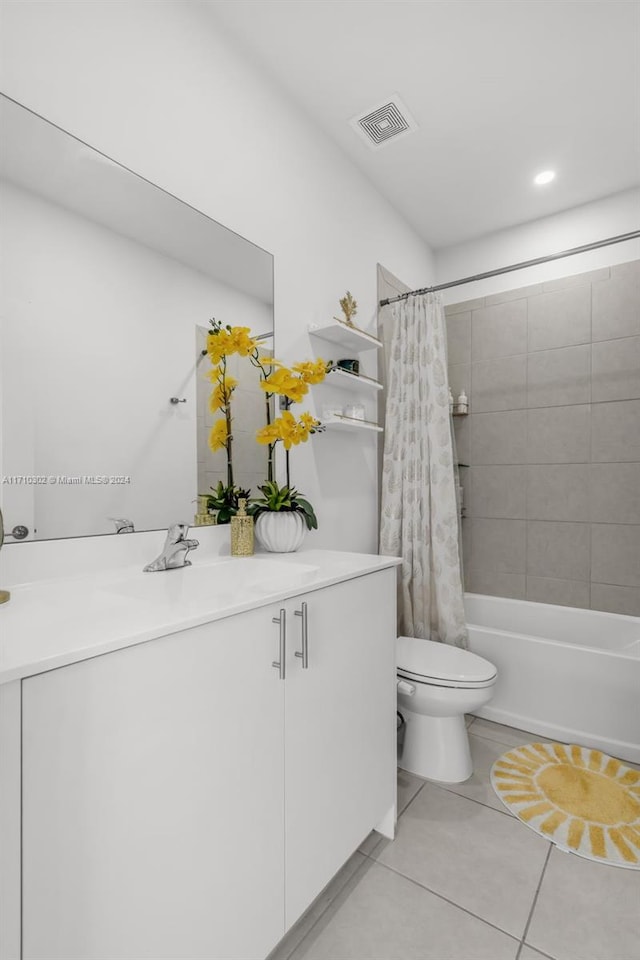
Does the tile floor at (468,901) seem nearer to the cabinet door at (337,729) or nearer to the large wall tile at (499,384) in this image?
the cabinet door at (337,729)

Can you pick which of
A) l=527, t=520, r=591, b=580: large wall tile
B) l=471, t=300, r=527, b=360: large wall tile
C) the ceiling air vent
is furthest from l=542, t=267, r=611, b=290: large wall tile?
l=527, t=520, r=591, b=580: large wall tile

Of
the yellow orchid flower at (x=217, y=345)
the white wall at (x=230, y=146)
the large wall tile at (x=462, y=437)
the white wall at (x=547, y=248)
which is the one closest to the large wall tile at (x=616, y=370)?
the white wall at (x=547, y=248)

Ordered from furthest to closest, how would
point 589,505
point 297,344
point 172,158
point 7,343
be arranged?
point 589,505 → point 297,344 → point 172,158 → point 7,343

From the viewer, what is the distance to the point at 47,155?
1087mm

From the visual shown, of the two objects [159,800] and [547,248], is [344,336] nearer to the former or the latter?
[547,248]

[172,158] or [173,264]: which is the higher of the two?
[172,158]

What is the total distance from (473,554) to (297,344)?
5.96 feet

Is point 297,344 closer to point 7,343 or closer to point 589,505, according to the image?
point 7,343

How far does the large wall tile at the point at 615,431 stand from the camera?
7.98 feet

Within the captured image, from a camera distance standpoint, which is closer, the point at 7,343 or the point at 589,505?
the point at 7,343

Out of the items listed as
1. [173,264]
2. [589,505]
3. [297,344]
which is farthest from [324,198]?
[589,505]

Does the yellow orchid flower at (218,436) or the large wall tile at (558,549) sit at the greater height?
the yellow orchid flower at (218,436)

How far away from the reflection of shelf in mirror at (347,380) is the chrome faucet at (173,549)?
0.96 m

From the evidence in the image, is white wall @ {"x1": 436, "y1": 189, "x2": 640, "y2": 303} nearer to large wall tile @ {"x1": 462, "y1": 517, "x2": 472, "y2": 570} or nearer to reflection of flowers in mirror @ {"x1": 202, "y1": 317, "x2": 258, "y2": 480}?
large wall tile @ {"x1": 462, "y1": 517, "x2": 472, "y2": 570}
